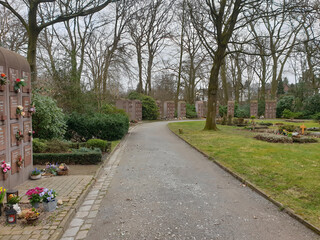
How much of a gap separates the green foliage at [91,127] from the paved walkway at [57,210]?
666cm

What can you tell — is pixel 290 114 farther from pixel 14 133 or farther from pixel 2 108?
pixel 2 108

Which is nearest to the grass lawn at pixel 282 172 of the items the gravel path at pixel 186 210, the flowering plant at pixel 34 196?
the gravel path at pixel 186 210

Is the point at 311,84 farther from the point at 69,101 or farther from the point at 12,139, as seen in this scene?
the point at 12,139

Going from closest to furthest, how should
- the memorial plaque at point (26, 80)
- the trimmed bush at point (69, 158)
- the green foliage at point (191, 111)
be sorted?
the memorial plaque at point (26, 80) < the trimmed bush at point (69, 158) < the green foliage at point (191, 111)

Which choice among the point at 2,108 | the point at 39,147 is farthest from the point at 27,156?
the point at 39,147

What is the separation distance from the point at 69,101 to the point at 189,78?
28.2 m

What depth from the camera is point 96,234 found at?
148 inches

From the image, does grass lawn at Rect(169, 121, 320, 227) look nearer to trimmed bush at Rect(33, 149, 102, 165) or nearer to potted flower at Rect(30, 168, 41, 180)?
trimmed bush at Rect(33, 149, 102, 165)

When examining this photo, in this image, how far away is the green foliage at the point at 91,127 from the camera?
1319 cm

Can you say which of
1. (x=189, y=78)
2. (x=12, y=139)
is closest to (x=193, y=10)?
(x=12, y=139)

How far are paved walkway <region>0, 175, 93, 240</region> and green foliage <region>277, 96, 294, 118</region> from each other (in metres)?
37.4

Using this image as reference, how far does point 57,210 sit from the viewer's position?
14.5 ft

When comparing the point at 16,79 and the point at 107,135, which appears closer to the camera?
the point at 16,79

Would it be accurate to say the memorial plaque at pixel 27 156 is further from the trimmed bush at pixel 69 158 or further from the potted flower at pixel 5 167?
the trimmed bush at pixel 69 158
